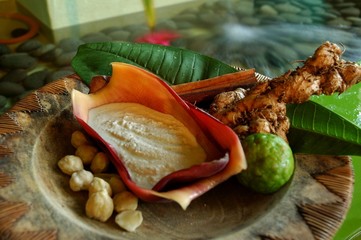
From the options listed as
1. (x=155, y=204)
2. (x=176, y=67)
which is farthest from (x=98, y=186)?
(x=176, y=67)

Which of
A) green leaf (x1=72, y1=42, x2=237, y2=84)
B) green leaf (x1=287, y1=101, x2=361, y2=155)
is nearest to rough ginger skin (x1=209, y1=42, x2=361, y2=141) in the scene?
green leaf (x1=287, y1=101, x2=361, y2=155)

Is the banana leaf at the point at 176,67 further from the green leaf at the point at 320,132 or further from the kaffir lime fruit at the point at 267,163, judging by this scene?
the kaffir lime fruit at the point at 267,163

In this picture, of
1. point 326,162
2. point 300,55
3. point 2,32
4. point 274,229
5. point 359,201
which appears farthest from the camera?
point 2,32

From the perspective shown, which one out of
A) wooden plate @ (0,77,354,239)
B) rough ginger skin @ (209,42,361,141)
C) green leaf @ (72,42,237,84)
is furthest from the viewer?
green leaf @ (72,42,237,84)

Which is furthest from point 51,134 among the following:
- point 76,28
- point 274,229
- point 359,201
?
point 76,28

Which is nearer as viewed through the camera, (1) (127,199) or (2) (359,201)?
(1) (127,199)

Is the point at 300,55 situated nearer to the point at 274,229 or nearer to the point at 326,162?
the point at 326,162

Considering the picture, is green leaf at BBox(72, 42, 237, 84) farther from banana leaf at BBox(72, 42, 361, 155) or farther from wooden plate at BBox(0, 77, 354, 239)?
wooden plate at BBox(0, 77, 354, 239)
